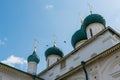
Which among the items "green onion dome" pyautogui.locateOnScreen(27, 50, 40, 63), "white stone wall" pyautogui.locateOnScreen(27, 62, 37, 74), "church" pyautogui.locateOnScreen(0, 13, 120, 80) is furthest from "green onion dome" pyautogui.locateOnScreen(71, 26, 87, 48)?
"white stone wall" pyautogui.locateOnScreen(27, 62, 37, 74)

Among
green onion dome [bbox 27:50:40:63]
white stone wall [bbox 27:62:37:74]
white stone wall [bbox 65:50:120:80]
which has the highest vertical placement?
green onion dome [bbox 27:50:40:63]

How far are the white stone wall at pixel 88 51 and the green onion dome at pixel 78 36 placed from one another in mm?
3528

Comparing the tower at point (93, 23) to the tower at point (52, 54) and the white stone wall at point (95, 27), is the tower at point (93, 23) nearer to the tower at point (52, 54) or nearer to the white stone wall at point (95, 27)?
the white stone wall at point (95, 27)

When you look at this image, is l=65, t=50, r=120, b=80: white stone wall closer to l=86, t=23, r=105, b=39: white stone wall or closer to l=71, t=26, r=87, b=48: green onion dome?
l=86, t=23, r=105, b=39: white stone wall

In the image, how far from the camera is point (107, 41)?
14320mm

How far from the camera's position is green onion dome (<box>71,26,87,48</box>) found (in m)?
20.1

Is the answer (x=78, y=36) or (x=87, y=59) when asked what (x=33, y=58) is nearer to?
(x=78, y=36)

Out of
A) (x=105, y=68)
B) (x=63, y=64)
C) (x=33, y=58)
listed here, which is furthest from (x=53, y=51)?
(x=105, y=68)

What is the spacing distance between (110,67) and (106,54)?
85 cm

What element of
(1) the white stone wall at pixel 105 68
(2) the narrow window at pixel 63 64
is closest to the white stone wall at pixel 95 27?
(2) the narrow window at pixel 63 64

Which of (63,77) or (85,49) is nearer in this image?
(63,77)

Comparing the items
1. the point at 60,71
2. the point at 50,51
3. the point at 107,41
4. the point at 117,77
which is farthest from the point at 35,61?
the point at 117,77

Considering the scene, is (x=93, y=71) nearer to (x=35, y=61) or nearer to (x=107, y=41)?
(x=107, y=41)

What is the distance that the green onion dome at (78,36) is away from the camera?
20.1m
